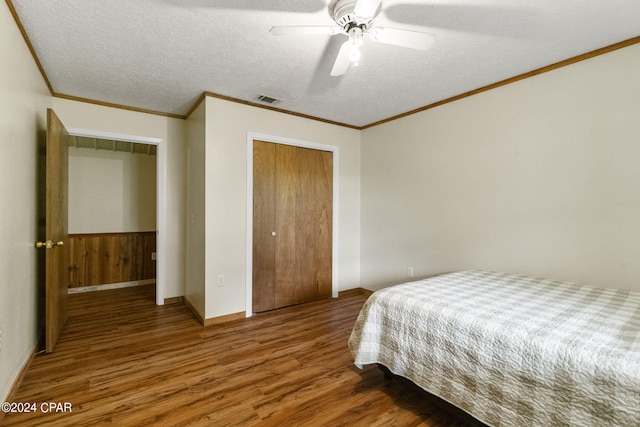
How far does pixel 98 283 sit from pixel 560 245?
575cm

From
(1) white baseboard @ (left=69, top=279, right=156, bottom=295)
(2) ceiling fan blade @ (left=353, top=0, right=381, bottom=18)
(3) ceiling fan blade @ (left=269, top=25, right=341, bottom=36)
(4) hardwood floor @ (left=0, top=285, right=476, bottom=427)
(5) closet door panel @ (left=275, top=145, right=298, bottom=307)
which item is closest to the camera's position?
(2) ceiling fan blade @ (left=353, top=0, right=381, bottom=18)

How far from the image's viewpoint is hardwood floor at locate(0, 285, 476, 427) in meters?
1.64

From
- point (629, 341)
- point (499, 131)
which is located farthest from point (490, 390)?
point (499, 131)

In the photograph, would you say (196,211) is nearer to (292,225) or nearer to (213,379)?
(292,225)

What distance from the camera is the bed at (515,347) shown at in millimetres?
1074

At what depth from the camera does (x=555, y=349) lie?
118 centimetres

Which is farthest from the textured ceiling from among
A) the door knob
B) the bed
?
the bed

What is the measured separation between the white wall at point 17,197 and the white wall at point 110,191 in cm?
237

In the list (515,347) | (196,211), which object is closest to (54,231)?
(196,211)

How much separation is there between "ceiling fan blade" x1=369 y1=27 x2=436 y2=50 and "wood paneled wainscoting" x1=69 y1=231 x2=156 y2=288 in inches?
184

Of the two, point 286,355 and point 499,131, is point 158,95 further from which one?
point 499,131

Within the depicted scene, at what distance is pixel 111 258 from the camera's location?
443cm

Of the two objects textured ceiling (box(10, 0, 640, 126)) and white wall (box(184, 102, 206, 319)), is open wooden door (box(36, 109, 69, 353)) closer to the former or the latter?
textured ceiling (box(10, 0, 640, 126))

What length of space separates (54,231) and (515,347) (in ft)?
10.9
